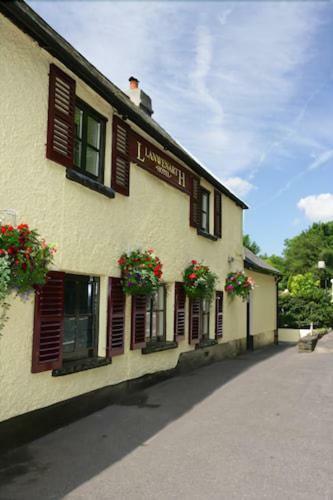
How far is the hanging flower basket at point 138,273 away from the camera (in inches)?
322

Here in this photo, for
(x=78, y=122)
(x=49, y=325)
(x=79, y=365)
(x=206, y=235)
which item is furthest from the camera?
(x=206, y=235)

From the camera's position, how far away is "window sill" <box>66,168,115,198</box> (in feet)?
23.0

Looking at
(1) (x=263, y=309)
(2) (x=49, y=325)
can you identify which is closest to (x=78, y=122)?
(2) (x=49, y=325)

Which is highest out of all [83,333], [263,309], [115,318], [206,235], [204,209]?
[204,209]

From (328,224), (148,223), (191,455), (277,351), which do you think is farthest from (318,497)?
(328,224)

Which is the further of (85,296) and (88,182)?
(85,296)

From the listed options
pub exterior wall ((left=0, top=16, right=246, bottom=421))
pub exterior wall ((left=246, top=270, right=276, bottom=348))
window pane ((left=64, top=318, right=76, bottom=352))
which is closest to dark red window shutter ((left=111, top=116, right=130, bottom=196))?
pub exterior wall ((left=0, top=16, right=246, bottom=421))

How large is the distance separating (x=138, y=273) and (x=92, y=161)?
2213 mm

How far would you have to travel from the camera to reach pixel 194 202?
1210 centimetres

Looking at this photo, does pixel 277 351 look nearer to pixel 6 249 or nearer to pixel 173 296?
pixel 173 296

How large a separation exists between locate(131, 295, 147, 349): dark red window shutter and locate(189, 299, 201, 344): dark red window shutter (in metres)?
2.73

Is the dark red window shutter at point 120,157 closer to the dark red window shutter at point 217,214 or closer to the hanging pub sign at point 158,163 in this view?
the hanging pub sign at point 158,163

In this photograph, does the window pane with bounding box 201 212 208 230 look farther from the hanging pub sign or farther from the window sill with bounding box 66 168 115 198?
the window sill with bounding box 66 168 115 198

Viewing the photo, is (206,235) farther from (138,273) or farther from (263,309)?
(263,309)
